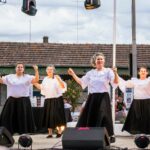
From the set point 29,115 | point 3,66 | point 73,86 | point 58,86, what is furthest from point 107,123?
point 3,66

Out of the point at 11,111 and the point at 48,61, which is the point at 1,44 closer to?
the point at 48,61

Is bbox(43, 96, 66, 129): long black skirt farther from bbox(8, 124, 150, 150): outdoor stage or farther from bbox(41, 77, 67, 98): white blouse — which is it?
bbox(8, 124, 150, 150): outdoor stage

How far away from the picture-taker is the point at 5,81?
10.4 meters

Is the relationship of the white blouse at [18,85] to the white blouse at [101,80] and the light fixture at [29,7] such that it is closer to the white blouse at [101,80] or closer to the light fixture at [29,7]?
the white blouse at [101,80]

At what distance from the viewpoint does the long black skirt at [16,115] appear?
1031 cm

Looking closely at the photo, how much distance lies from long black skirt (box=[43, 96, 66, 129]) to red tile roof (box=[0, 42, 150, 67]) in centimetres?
1569

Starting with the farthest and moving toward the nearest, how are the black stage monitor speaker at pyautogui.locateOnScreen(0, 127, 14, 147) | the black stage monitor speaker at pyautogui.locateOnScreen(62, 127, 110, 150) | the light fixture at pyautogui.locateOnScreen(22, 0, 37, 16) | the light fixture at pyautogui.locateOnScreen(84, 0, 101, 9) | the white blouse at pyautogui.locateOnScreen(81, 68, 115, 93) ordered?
the light fixture at pyautogui.locateOnScreen(22, 0, 37, 16), the light fixture at pyautogui.locateOnScreen(84, 0, 101, 9), the white blouse at pyautogui.locateOnScreen(81, 68, 115, 93), the black stage monitor speaker at pyautogui.locateOnScreen(0, 127, 14, 147), the black stage monitor speaker at pyautogui.locateOnScreen(62, 127, 110, 150)

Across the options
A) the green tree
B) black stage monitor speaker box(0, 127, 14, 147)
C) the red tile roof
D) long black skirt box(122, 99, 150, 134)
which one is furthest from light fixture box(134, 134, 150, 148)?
the red tile roof

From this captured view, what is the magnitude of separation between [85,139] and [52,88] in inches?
177

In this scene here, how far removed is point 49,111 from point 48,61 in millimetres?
Answer: 16559

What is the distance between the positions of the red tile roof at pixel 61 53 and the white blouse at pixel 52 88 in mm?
15878

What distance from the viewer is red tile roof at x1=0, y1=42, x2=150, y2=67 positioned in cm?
2834

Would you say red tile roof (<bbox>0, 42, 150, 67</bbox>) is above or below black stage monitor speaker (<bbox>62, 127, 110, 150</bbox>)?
above

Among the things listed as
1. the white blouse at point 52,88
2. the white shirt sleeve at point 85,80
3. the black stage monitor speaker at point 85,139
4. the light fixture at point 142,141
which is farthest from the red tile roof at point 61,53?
the black stage monitor speaker at point 85,139
